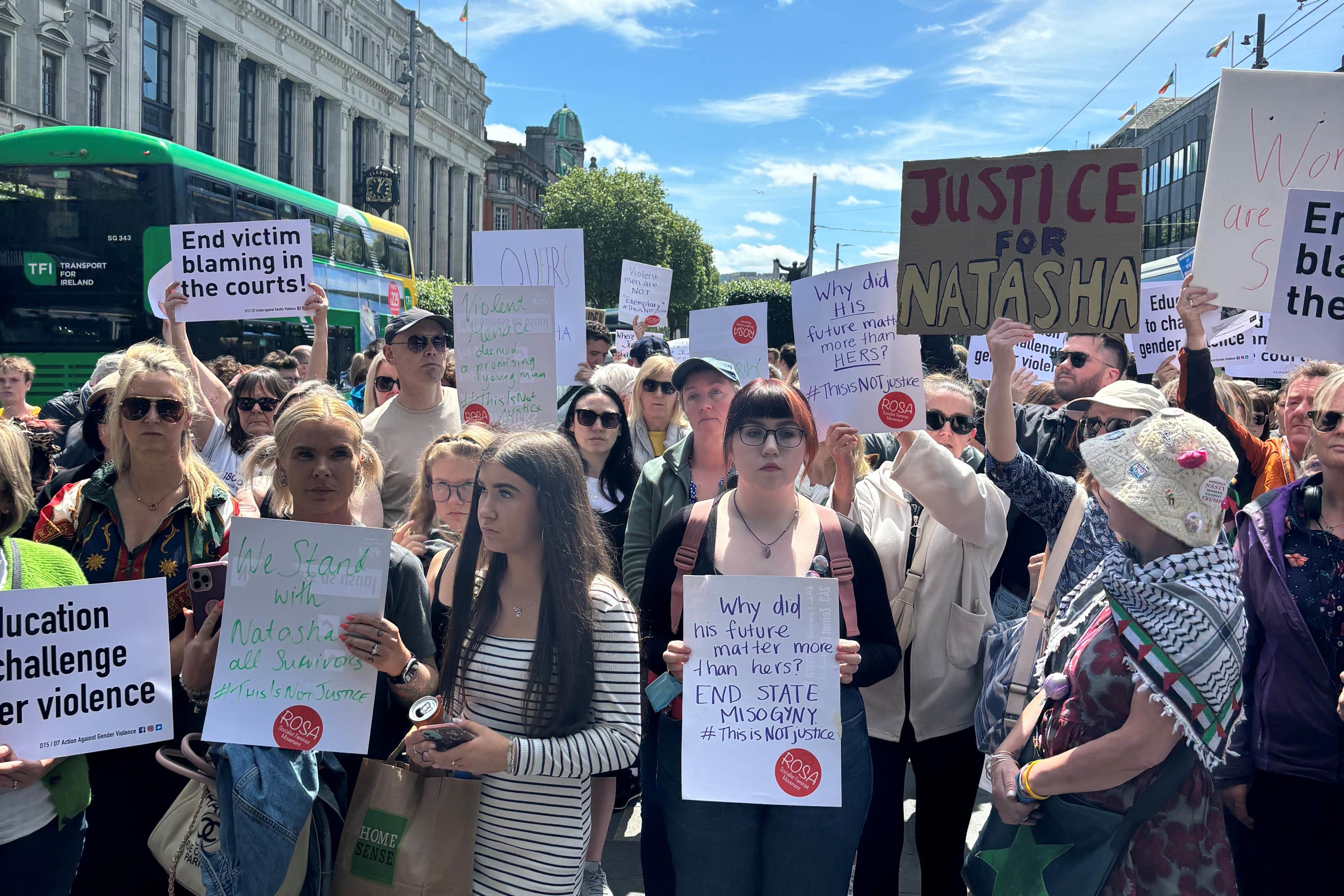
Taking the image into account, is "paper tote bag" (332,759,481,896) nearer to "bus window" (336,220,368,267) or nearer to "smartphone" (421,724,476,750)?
"smartphone" (421,724,476,750)

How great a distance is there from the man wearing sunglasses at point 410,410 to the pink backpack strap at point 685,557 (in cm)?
175

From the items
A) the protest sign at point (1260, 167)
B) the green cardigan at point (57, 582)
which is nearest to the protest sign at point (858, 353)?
the protest sign at point (1260, 167)

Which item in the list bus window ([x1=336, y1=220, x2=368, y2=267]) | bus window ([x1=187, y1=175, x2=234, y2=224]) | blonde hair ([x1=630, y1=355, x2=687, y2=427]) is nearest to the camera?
blonde hair ([x1=630, y1=355, x2=687, y2=427])

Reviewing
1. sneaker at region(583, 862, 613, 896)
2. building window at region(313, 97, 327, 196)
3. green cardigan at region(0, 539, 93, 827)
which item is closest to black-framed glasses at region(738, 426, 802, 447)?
sneaker at region(583, 862, 613, 896)

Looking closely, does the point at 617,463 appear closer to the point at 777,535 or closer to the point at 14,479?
the point at 777,535

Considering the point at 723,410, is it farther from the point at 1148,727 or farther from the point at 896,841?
the point at 1148,727

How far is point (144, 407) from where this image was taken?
8.91ft

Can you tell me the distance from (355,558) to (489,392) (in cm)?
228

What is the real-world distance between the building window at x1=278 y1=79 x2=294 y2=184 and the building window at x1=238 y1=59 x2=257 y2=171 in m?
1.58

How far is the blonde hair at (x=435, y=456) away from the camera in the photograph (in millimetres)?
3408

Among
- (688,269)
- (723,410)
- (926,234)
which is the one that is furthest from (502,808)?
(688,269)

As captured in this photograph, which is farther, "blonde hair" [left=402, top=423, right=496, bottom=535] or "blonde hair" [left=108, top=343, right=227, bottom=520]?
"blonde hair" [left=402, top=423, right=496, bottom=535]

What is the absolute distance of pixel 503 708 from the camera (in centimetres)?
232

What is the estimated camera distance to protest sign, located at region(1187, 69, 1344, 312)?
339 centimetres
